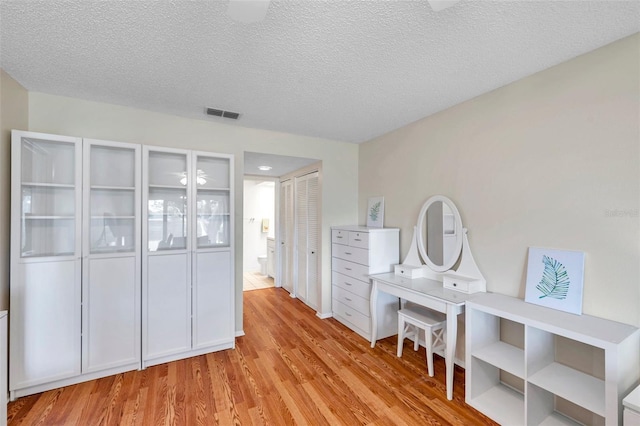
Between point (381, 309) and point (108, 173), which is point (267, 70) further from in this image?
point (381, 309)

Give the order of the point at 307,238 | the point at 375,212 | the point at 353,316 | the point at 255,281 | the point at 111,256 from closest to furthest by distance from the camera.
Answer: the point at 111,256 → the point at 353,316 → the point at 375,212 → the point at 307,238 → the point at 255,281

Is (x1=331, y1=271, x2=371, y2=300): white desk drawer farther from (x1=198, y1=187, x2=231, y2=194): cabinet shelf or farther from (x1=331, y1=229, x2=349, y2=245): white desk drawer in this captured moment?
(x1=198, y1=187, x2=231, y2=194): cabinet shelf

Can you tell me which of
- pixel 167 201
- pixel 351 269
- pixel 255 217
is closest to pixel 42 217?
pixel 167 201

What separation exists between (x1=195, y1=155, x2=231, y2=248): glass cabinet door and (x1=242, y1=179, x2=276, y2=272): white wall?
3.70 meters

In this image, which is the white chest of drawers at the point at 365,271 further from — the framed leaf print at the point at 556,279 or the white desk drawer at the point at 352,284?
the framed leaf print at the point at 556,279

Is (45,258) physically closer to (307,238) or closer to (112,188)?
(112,188)

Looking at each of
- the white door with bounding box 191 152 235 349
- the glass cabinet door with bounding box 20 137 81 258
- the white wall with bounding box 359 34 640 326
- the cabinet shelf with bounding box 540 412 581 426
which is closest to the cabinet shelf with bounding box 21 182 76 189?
the glass cabinet door with bounding box 20 137 81 258

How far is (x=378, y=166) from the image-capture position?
357 cm

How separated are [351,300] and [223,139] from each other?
247 cm

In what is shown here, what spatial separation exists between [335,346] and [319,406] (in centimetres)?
93

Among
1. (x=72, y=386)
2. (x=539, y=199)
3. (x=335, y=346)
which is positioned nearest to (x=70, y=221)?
(x=72, y=386)

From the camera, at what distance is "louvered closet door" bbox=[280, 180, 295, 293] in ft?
15.7

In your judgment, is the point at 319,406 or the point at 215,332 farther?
the point at 215,332

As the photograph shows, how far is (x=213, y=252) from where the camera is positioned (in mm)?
2734
